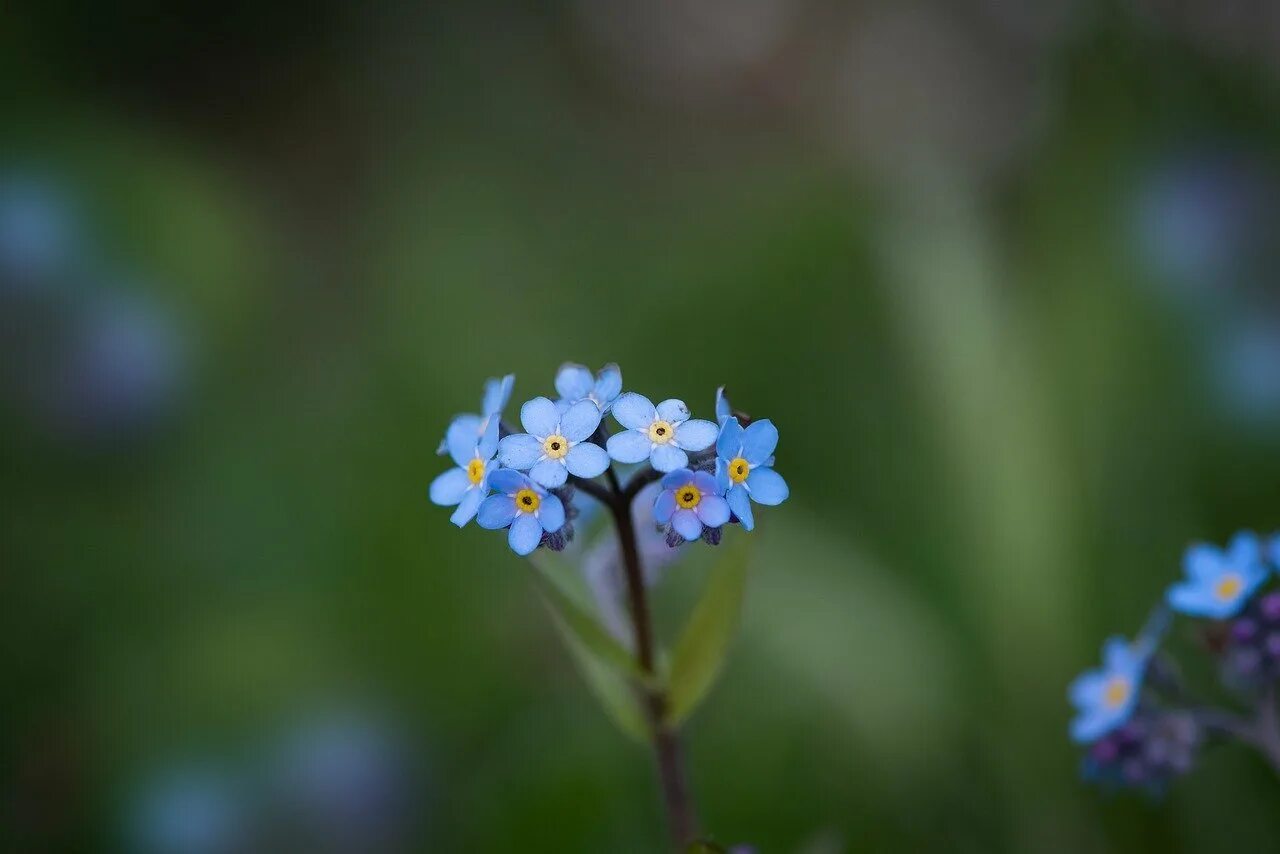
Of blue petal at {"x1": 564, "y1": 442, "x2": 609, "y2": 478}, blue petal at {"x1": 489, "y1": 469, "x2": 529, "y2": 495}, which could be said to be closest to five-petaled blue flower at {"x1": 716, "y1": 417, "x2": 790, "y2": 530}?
blue petal at {"x1": 564, "y1": 442, "x2": 609, "y2": 478}

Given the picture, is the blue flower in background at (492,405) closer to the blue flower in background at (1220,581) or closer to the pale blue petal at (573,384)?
the pale blue petal at (573,384)

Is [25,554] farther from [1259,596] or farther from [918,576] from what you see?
[1259,596]

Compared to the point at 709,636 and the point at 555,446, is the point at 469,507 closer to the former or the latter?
the point at 555,446

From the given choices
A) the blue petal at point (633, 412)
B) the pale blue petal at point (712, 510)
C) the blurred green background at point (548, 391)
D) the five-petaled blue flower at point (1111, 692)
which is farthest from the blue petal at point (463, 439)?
the blurred green background at point (548, 391)

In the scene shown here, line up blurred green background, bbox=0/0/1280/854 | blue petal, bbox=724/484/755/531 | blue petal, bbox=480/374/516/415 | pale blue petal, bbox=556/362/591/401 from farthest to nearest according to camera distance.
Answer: blurred green background, bbox=0/0/1280/854 → pale blue petal, bbox=556/362/591/401 → blue petal, bbox=480/374/516/415 → blue petal, bbox=724/484/755/531

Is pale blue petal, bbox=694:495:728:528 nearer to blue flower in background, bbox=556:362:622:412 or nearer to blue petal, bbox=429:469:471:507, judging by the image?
blue flower in background, bbox=556:362:622:412

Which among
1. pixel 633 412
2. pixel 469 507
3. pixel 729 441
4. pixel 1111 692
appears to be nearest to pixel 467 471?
pixel 469 507

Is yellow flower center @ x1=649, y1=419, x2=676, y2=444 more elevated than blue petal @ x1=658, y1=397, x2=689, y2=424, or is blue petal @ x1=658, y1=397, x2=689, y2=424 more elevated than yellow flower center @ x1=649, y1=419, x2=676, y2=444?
blue petal @ x1=658, y1=397, x2=689, y2=424
